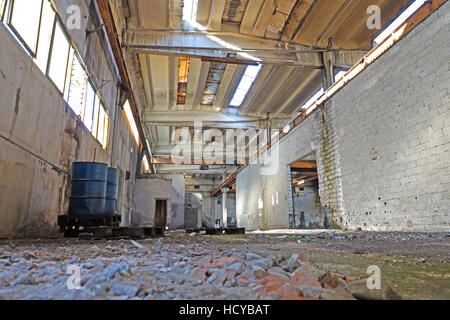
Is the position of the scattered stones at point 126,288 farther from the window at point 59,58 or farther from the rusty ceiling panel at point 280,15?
the rusty ceiling panel at point 280,15

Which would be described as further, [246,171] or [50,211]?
[246,171]

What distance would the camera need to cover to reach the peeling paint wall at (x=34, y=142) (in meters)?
3.75

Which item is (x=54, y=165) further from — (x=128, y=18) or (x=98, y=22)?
(x=128, y=18)

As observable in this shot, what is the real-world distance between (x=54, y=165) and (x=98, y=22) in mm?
4580

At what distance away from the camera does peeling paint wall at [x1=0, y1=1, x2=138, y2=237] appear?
3.75 meters

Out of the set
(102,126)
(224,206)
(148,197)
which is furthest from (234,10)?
(224,206)

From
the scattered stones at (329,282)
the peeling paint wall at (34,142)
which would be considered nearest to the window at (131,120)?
the peeling paint wall at (34,142)

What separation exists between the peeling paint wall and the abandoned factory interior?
0.10 ft

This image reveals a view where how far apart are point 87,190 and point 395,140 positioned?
7750 millimetres

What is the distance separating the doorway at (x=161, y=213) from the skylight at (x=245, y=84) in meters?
7.43

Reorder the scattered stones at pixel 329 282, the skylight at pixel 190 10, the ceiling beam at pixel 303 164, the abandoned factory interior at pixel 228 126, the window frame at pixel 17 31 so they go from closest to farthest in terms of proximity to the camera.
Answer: the scattered stones at pixel 329 282, the abandoned factory interior at pixel 228 126, the window frame at pixel 17 31, the skylight at pixel 190 10, the ceiling beam at pixel 303 164

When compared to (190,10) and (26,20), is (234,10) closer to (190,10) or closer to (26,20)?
(190,10)

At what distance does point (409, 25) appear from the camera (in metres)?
7.17

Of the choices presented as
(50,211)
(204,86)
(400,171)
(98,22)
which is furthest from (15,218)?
Result: (204,86)
